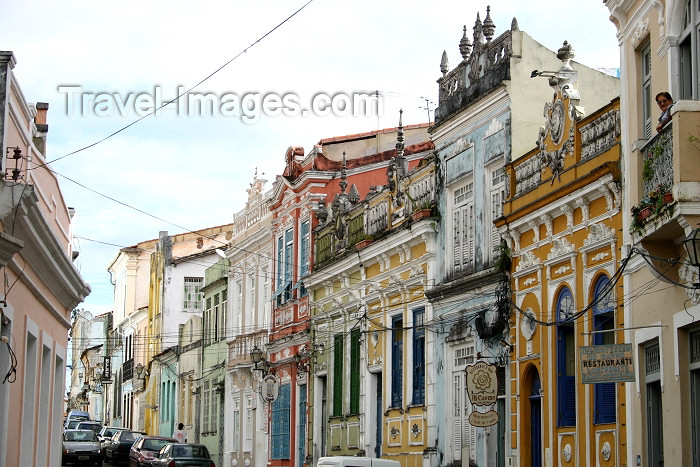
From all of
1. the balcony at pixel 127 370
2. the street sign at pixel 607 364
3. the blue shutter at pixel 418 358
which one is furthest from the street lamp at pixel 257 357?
the balcony at pixel 127 370

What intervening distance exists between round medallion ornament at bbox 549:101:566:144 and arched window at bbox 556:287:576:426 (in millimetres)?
2408

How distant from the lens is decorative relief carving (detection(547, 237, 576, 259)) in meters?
18.4

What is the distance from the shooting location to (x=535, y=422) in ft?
65.1

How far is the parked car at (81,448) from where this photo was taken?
117ft

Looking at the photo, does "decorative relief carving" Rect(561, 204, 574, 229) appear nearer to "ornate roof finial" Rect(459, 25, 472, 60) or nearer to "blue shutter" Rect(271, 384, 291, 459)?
"ornate roof finial" Rect(459, 25, 472, 60)

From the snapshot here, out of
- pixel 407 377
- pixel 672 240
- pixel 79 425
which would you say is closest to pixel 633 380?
pixel 672 240

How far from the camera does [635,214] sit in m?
13.9

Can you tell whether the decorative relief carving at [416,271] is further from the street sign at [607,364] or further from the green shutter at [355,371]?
the street sign at [607,364]

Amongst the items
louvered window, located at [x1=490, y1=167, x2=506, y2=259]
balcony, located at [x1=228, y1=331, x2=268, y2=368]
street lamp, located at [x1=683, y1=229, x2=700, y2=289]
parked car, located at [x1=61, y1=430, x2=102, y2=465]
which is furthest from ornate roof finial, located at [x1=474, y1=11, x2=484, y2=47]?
parked car, located at [x1=61, y1=430, x2=102, y2=465]

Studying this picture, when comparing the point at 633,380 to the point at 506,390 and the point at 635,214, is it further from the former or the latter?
the point at 506,390

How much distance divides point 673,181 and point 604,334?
533 cm

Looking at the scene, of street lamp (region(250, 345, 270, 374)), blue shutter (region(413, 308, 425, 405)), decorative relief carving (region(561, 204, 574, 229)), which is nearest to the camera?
decorative relief carving (region(561, 204, 574, 229))

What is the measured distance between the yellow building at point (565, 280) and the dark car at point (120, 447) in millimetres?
21463

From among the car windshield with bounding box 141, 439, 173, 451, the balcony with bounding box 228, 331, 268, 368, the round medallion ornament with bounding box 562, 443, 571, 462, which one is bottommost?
the car windshield with bounding box 141, 439, 173, 451
